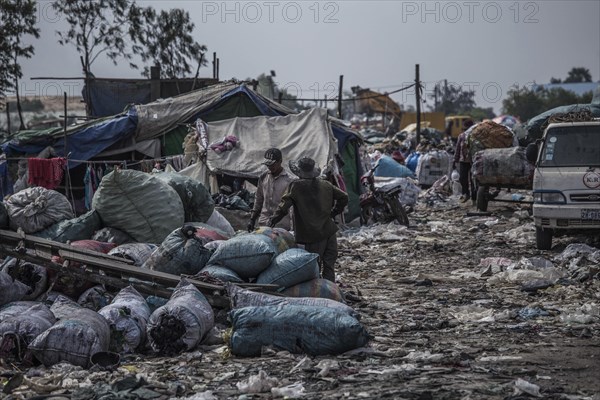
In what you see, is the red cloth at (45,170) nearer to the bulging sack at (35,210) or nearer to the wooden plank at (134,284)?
the bulging sack at (35,210)

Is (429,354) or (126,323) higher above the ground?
(126,323)

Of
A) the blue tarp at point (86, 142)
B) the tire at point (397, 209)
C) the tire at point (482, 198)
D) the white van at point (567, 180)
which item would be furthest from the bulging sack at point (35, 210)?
the tire at point (482, 198)

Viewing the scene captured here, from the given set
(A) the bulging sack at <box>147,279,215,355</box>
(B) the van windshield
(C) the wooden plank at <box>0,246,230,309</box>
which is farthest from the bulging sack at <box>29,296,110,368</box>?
(B) the van windshield

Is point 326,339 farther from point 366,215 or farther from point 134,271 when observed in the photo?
point 366,215

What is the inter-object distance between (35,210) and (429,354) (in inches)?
208

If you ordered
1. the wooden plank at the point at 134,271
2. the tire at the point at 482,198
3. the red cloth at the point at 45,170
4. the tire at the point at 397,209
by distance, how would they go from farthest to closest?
1. the tire at the point at 482,198
2. the tire at the point at 397,209
3. the red cloth at the point at 45,170
4. the wooden plank at the point at 134,271

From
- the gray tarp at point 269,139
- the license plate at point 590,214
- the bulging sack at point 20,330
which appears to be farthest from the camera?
the gray tarp at point 269,139

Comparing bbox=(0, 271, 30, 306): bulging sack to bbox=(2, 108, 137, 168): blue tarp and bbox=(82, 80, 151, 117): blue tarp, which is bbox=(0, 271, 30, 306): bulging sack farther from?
bbox=(82, 80, 151, 117): blue tarp

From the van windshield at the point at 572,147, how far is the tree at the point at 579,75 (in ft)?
375

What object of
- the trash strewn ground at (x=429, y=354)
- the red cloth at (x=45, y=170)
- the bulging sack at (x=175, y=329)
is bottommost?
the trash strewn ground at (x=429, y=354)

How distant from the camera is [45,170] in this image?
49.8 feet

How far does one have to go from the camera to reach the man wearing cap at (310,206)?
9.02 meters

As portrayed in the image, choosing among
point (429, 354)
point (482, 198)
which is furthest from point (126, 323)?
point (482, 198)

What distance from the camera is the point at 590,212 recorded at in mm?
12219
